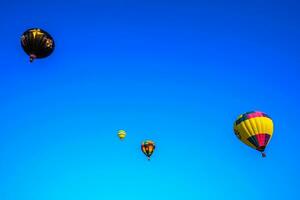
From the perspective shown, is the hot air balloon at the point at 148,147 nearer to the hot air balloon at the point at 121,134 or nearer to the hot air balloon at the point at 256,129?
the hot air balloon at the point at 121,134

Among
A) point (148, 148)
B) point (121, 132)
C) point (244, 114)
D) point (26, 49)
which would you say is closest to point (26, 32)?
point (26, 49)

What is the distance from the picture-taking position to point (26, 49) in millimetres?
36812

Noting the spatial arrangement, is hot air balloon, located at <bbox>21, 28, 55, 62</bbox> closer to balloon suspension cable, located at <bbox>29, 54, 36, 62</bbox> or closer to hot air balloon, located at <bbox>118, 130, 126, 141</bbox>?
balloon suspension cable, located at <bbox>29, 54, 36, 62</bbox>

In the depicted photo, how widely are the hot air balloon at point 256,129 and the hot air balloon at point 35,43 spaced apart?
708 inches

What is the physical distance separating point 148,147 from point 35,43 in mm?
26356

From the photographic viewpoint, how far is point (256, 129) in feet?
127

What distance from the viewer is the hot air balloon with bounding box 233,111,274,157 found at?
38.4 meters

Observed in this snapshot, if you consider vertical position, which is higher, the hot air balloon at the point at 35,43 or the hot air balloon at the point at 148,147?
the hot air balloon at the point at 148,147

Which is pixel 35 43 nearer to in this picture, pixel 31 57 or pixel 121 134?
pixel 31 57

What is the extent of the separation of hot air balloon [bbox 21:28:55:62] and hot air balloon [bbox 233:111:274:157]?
1798 cm

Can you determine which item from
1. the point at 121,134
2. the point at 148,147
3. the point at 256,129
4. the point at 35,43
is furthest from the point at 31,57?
the point at 121,134

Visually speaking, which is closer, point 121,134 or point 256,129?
point 256,129

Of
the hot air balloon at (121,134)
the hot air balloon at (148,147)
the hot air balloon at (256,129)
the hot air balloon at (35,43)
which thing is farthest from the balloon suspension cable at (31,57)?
the hot air balloon at (121,134)

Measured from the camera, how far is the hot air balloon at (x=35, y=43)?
121 feet
